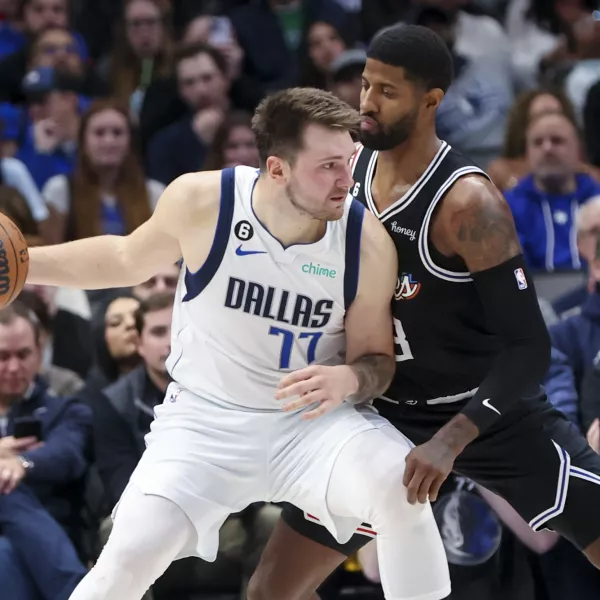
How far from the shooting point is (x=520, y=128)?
7.41 metres

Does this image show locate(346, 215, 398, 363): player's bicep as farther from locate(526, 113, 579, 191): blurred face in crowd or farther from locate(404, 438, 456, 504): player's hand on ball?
locate(526, 113, 579, 191): blurred face in crowd

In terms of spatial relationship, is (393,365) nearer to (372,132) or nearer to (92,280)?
(372,132)

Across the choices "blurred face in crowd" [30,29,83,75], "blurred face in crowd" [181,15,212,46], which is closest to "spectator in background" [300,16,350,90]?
"blurred face in crowd" [181,15,212,46]

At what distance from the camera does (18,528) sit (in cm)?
502

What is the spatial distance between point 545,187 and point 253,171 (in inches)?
141

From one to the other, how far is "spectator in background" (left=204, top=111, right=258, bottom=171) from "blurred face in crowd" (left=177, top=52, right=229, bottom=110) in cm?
84

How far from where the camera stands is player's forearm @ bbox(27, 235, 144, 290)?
3.91m

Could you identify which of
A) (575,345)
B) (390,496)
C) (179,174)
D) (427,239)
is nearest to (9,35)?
(179,174)

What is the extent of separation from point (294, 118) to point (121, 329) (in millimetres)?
2794

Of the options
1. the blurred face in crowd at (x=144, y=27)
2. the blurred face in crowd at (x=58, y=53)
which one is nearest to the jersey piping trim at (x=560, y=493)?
Result: the blurred face in crowd at (x=58, y=53)

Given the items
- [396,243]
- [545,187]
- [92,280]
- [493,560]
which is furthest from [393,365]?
[545,187]

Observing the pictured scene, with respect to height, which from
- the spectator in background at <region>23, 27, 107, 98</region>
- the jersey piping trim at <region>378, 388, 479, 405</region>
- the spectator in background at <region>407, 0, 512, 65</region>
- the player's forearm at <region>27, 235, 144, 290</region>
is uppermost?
the spectator in background at <region>407, 0, 512, 65</region>

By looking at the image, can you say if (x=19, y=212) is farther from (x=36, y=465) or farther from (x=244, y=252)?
(x=244, y=252)

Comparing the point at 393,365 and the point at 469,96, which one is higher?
the point at 469,96
